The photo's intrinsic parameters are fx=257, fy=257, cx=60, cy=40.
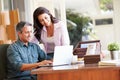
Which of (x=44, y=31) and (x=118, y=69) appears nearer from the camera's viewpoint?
(x=118, y=69)

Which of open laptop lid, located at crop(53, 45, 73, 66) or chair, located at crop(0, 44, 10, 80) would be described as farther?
chair, located at crop(0, 44, 10, 80)

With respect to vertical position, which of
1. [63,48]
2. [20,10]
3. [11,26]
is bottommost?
[63,48]

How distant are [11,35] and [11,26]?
0.44ft

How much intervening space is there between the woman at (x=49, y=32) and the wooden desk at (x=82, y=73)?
90 cm

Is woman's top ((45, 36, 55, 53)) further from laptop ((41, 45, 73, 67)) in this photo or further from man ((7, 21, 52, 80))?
laptop ((41, 45, 73, 67))

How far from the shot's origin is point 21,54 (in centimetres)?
250

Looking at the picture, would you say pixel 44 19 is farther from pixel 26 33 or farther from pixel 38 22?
pixel 26 33

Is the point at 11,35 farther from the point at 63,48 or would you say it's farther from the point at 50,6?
the point at 63,48

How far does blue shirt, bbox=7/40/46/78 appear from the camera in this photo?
2.39m

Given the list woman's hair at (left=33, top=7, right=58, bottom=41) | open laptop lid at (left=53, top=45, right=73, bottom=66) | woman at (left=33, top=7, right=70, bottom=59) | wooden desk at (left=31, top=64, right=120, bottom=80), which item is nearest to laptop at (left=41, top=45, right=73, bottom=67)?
open laptop lid at (left=53, top=45, right=73, bottom=66)

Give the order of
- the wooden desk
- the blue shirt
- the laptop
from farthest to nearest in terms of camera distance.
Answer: the blue shirt → the laptop → the wooden desk

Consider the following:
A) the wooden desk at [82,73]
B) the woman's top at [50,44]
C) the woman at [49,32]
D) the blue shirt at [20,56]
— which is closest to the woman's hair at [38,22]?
the woman at [49,32]

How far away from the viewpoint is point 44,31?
114 inches

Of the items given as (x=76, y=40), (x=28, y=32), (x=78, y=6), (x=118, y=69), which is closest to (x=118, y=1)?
(x=78, y=6)
